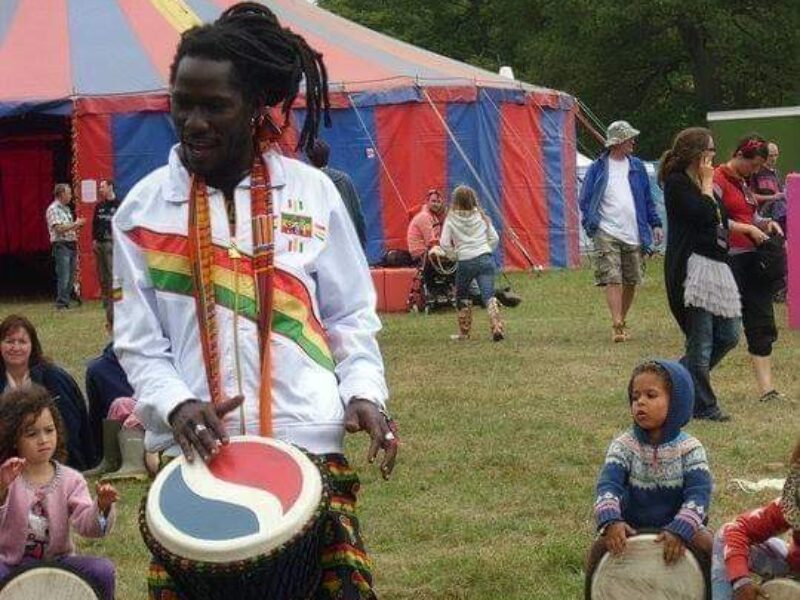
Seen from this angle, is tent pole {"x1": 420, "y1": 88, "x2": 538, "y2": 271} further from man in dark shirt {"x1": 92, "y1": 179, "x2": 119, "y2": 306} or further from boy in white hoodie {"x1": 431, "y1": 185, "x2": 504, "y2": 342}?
boy in white hoodie {"x1": 431, "y1": 185, "x2": 504, "y2": 342}

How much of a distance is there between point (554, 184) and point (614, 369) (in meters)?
12.8

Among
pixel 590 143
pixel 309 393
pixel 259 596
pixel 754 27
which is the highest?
pixel 309 393

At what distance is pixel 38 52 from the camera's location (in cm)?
2255

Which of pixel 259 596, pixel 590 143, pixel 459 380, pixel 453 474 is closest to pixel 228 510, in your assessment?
pixel 259 596

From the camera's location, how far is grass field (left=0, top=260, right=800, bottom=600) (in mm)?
6734

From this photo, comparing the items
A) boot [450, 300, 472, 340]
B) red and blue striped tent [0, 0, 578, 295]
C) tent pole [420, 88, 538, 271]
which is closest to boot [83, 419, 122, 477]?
boot [450, 300, 472, 340]

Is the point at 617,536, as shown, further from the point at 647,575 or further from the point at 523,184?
the point at 523,184

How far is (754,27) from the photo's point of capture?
46125 millimetres

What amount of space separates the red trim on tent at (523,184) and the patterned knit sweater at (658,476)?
734 inches

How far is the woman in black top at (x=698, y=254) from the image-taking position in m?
9.71

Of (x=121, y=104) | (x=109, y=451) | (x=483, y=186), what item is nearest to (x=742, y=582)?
(x=109, y=451)

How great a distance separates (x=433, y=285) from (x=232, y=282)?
49.2 feet

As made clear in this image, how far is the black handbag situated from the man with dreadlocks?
6.85m

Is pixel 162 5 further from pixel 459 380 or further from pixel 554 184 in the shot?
pixel 459 380
